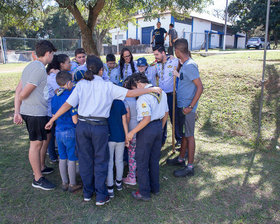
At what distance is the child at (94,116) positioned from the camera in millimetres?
2756

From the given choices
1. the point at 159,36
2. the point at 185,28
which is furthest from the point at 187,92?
the point at 185,28

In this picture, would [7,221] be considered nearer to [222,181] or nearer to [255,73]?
[222,181]

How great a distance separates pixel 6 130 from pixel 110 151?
4.13m

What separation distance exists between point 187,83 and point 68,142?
187 centimetres

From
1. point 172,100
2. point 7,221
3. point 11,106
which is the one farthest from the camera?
point 11,106

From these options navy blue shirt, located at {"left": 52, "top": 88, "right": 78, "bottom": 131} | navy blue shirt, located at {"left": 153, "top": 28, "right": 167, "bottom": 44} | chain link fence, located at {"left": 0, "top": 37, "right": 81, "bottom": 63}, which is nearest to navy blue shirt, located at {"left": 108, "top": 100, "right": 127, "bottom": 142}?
navy blue shirt, located at {"left": 52, "top": 88, "right": 78, "bottom": 131}

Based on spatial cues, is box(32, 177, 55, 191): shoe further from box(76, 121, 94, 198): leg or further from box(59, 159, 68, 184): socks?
box(76, 121, 94, 198): leg

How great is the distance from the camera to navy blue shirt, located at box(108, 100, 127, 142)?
2980 millimetres

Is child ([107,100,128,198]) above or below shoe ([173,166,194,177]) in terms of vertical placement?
above

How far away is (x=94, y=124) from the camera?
9.16 feet

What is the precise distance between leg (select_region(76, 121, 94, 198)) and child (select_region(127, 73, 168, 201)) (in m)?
0.50

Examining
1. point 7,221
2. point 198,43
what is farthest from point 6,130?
point 198,43

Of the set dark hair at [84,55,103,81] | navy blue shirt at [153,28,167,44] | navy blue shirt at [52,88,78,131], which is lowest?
navy blue shirt at [52,88,78,131]

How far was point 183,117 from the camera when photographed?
369 centimetres
